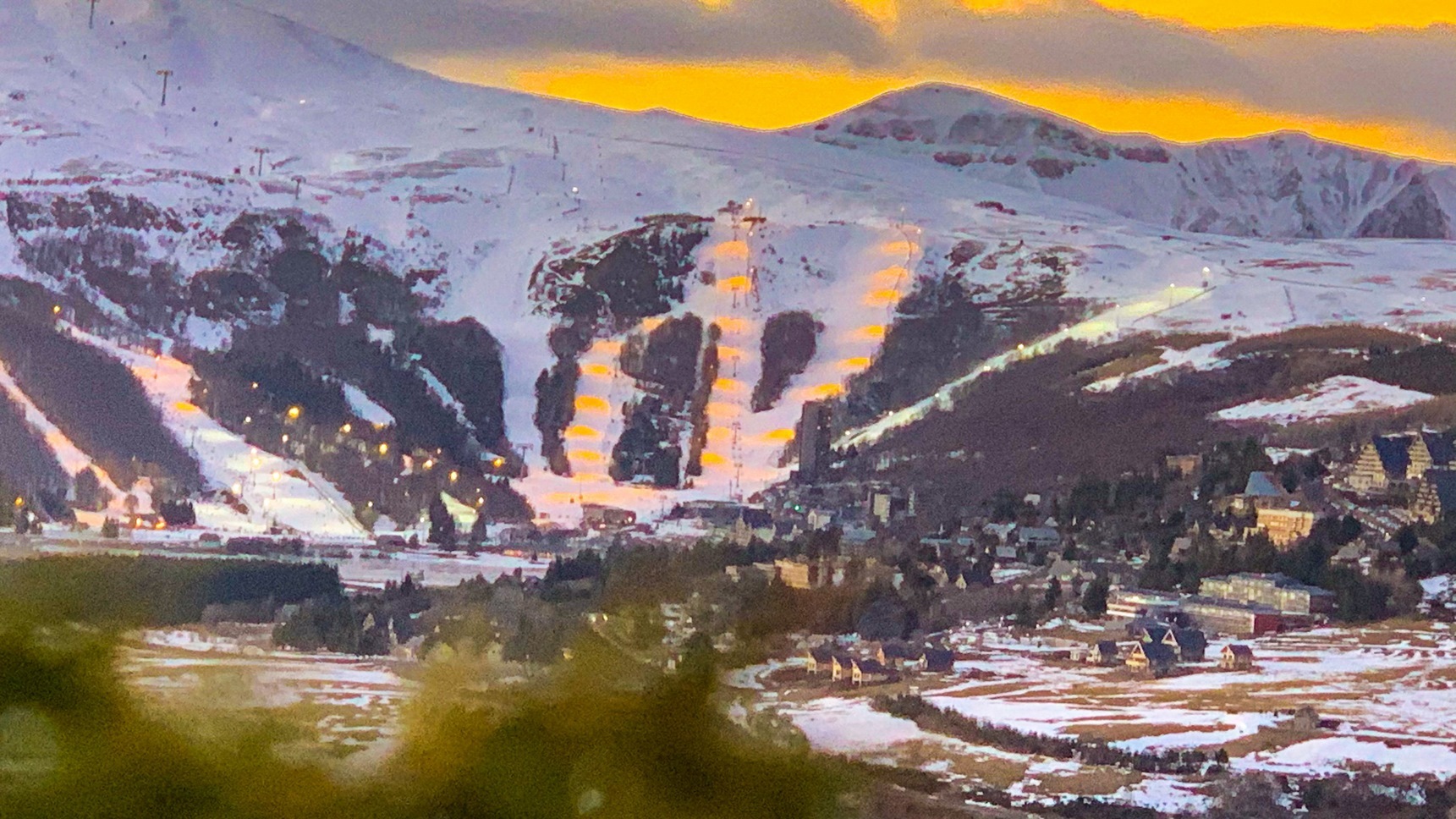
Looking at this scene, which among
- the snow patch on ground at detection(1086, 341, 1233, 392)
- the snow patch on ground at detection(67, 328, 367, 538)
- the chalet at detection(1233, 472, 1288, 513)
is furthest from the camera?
the snow patch on ground at detection(1086, 341, 1233, 392)

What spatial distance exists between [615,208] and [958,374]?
21.1ft

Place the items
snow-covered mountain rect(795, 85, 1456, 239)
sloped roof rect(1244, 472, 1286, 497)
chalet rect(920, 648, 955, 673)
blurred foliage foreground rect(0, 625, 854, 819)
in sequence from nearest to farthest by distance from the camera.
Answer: blurred foliage foreground rect(0, 625, 854, 819) < chalet rect(920, 648, 955, 673) < sloped roof rect(1244, 472, 1286, 497) < snow-covered mountain rect(795, 85, 1456, 239)

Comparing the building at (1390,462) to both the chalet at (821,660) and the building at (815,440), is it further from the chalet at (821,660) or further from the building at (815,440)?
the chalet at (821,660)

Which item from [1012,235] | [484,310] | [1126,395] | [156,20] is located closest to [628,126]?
[484,310]

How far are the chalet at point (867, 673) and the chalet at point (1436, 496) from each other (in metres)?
5.48

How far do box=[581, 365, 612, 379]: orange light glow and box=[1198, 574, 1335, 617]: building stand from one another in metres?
10.8

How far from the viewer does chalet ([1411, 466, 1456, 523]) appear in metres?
13.9

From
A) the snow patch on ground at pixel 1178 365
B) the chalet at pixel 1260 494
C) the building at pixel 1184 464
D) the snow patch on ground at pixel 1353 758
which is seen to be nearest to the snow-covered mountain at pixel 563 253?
the snow patch on ground at pixel 1178 365

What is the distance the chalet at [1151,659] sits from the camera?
1051cm

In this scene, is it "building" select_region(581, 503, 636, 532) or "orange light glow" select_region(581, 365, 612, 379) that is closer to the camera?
"building" select_region(581, 503, 636, 532)

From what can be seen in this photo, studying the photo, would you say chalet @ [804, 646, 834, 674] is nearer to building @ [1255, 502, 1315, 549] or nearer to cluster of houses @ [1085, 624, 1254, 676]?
cluster of houses @ [1085, 624, 1254, 676]

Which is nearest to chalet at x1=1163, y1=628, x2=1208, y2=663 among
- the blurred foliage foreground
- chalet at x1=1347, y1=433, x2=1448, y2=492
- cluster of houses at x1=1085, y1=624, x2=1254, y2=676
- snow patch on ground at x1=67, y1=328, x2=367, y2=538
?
cluster of houses at x1=1085, y1=624, x2=1254, y2=676

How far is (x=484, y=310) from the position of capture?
79.9 ft

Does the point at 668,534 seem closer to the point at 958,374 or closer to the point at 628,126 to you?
the point at 958,374
